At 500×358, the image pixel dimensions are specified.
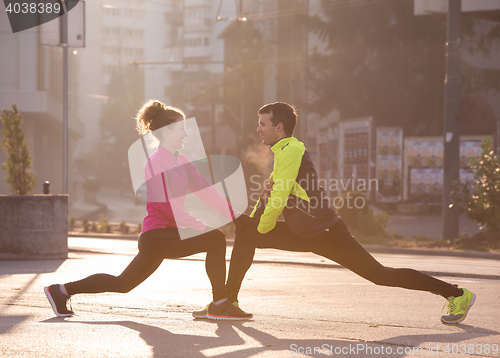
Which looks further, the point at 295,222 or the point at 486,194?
the point at 486,194

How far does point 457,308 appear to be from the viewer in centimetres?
559

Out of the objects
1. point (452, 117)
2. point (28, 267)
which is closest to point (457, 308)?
point (28, 267)

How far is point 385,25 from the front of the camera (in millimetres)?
30203

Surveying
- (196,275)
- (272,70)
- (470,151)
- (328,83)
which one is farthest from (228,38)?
(196,275)

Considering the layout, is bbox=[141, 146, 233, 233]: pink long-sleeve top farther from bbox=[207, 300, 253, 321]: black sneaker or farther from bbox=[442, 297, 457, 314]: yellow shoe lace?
bbox=[442, 297, 457, 314]: yellow shoe lace

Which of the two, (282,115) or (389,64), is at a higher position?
(389,64)

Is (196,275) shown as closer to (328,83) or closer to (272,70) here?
(328,83)

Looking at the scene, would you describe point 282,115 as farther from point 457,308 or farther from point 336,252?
point 457,308

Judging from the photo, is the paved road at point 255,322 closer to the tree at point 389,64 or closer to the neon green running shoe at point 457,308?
the neon green running shoe at point 457,308

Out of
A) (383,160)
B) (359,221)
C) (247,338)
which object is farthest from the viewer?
(383,160)

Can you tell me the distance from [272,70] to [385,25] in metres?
14.1

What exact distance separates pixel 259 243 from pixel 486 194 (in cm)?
1059

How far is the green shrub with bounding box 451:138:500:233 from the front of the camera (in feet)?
48.8

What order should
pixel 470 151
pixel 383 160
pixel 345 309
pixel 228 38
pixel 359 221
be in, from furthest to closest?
pixel 228 38
pixel 383 160
pixel 470 151
pixel 359 221
pixel 345 309
